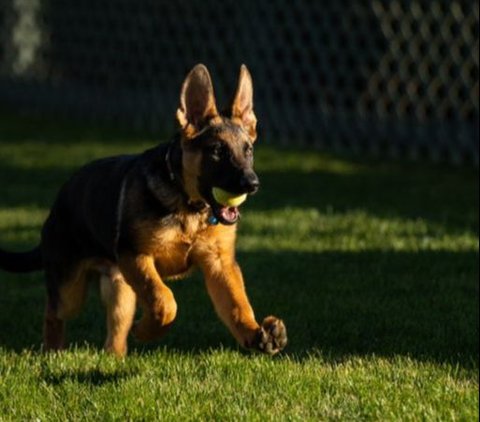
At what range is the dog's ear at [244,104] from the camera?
4.60 metres

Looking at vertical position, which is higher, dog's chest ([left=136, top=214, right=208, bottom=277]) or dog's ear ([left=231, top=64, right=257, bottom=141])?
dog's ear ([left=231, top=64, right=257, bottom=141])

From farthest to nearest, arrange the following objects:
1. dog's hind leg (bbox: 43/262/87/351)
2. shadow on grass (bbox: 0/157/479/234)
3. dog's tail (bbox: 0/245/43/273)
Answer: shadow on grass (bbox: 0/157/479/234) < dog's tail (bbox: 0/245/43/273) < dog's hind leg (bbox: 43/262/87/351)

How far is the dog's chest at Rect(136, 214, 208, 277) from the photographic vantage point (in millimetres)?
4398

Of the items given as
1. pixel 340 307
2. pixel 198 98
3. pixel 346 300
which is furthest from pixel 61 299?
pixel 346 300

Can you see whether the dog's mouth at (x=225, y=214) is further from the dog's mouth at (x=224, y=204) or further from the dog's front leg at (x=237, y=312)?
the dog's front leg at (x=237, y=312)

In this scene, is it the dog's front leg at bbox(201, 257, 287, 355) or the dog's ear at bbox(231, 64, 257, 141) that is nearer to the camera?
the dog's front leg at bbox(201, 257, 287, 355)

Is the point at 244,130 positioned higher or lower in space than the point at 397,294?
higher

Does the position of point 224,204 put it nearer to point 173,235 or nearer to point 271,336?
point 173,235

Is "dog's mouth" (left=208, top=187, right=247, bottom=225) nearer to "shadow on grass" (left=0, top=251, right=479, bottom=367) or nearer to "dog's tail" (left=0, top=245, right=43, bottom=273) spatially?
"shadow on grass" (left=0, top=251, right=479, bottom=367)

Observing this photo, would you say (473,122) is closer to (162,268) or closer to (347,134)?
(347,134)

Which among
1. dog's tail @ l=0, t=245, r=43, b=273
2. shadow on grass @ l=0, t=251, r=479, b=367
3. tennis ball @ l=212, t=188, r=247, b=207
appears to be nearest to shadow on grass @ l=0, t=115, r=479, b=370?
shadow on grass @ l=0, t=251, r=479, b=367

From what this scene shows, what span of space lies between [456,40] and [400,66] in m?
0.60

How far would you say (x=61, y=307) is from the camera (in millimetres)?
4773

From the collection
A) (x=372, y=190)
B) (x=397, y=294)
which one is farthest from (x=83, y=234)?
(x=372, y=190)
